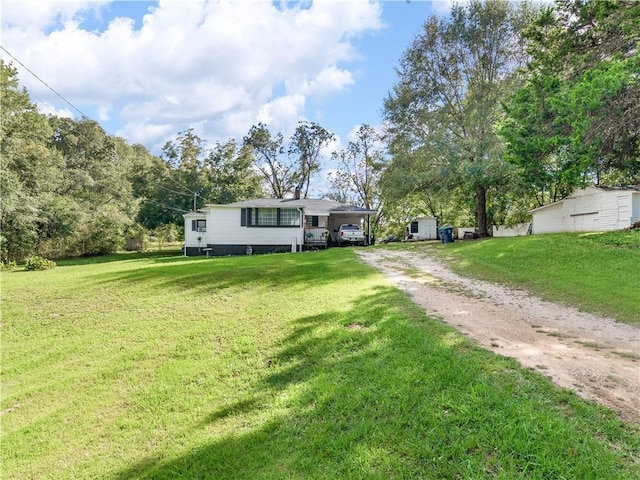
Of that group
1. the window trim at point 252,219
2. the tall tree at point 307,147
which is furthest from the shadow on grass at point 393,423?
the tall tree at point 307,147

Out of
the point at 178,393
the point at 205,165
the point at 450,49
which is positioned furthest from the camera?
the point at 205,165

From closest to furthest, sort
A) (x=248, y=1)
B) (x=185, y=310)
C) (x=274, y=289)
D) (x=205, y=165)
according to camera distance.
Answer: (x=185, y=310), (x=274, y=289), (x=248, y=1), (x=205, y=165)

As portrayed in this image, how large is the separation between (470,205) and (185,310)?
86.4ft

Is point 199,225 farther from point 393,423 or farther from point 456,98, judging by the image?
point 393,423

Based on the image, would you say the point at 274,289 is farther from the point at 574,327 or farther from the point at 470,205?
the point at 470,205

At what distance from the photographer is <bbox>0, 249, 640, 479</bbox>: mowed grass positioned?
2.47 metres

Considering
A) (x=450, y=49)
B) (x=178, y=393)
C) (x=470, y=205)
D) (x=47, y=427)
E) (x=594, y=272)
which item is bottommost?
(x=47, y=427)

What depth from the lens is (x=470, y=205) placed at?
90.9 ft

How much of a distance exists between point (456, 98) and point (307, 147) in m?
19.3

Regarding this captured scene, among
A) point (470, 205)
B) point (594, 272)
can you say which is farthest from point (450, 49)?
point (594, 272)

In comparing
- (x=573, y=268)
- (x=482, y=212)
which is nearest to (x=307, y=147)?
(x=482, y=212)

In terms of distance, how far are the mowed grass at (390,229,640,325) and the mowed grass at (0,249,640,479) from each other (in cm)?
382

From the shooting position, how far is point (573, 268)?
361 inches

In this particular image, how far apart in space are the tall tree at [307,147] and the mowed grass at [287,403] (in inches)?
1257
